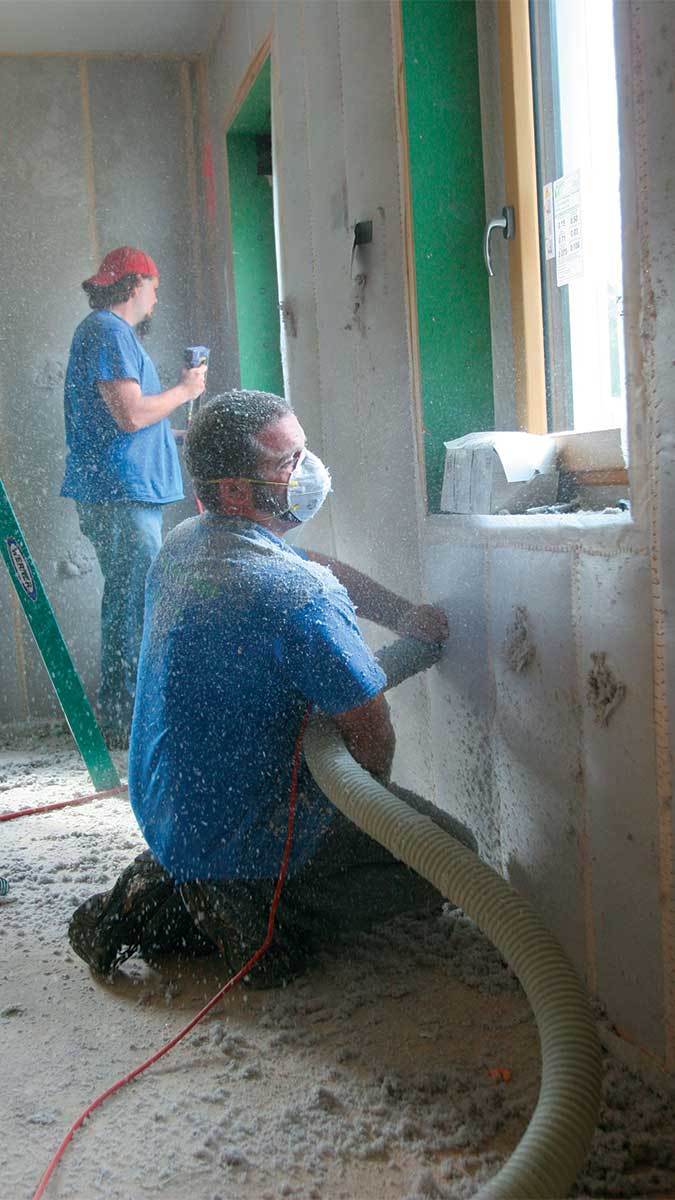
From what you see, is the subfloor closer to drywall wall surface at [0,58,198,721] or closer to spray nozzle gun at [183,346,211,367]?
spray nozzle gun at [183,346,211,367]

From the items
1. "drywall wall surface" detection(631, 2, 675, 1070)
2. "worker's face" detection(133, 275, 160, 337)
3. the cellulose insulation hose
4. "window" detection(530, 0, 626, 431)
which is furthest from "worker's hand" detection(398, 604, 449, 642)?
"worker's face" detection(133, 275, 160, 337)

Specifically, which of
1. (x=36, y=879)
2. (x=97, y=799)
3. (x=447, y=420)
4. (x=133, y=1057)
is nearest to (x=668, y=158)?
(x=447, y=420)

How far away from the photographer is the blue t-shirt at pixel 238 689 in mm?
1687

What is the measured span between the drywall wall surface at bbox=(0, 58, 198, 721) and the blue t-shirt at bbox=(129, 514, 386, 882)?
98.7 inches

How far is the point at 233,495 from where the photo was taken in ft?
6.23

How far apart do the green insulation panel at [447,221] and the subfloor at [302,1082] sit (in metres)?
0.98

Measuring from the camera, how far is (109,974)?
189 centimetres

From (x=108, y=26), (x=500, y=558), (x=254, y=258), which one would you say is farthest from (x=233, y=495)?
(x=108, y=26)

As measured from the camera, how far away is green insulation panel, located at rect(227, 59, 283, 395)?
153 inches

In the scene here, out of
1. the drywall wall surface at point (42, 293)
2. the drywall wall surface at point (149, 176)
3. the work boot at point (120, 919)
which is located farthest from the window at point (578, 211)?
the drywall wall surface at point (42, 293)

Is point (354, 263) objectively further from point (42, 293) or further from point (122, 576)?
point (42, 293)

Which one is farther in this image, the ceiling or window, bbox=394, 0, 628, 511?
the ceiling

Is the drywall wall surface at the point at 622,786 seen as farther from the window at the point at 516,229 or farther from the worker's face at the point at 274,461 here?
the worker's face at the point at 274,461

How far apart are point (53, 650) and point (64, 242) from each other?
186 centimetres
